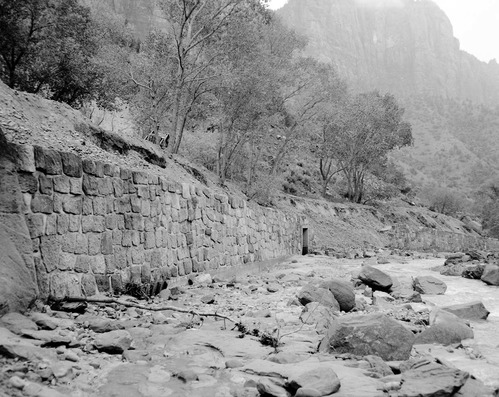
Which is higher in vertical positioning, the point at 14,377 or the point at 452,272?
the point at 14,377

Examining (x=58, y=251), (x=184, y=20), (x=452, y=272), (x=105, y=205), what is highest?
(x=184, y=20)

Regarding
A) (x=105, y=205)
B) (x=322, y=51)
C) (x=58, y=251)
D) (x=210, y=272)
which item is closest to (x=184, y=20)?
(x=210, y=272)

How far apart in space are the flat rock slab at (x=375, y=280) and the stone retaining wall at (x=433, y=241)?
72.4 feet

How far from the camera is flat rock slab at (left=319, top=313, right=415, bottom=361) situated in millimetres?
4688

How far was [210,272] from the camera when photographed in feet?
35.8

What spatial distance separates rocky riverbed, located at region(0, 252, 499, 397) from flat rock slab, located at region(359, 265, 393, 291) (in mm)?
2344

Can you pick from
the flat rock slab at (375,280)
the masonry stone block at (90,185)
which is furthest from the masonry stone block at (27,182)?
the flat rock slab at (375,280)

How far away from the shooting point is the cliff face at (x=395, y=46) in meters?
146

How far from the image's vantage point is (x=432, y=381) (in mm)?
3479

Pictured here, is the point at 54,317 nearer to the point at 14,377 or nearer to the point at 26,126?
the point at 14,377

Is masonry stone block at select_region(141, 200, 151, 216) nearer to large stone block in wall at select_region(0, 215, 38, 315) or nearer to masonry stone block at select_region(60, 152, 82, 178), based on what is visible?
masonry stone block at select_region(60, 152, 82, 178)

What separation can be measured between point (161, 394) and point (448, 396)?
2.13 m

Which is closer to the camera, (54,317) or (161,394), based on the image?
(161,394)

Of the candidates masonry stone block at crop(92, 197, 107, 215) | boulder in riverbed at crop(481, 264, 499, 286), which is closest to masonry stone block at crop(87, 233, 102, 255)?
masonry stone block at crop(92, 197, 107, 215)
